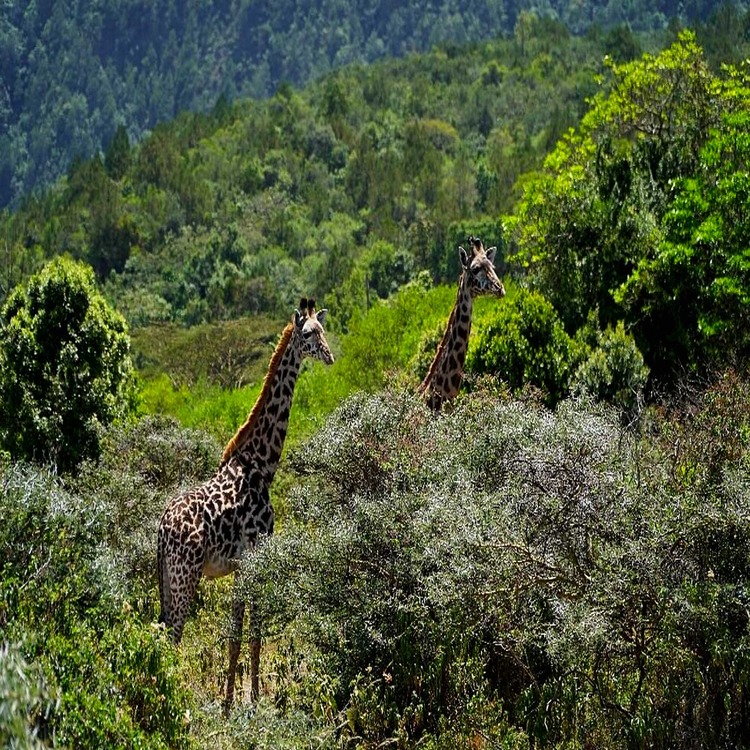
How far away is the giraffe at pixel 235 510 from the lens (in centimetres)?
1312

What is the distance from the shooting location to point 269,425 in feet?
47.0

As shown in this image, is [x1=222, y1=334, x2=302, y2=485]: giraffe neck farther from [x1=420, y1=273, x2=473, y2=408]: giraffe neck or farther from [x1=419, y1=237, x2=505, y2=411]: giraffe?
[x1=420, y1=273, x2=473, y2=408]: giraffe neck

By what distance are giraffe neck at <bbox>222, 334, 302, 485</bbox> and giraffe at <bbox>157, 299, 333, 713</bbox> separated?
0.01m

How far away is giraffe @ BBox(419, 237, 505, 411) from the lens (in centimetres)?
1688

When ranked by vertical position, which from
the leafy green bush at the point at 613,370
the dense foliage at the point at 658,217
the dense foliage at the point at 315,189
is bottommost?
the leafy green bush at the point at 613,370

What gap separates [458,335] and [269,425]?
357 cm

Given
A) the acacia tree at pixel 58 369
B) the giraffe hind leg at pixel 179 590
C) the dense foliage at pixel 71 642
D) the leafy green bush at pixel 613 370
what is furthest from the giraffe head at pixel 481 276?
the acacia tree at pixel 58 369

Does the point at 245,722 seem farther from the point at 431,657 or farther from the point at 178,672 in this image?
the point at 431,657

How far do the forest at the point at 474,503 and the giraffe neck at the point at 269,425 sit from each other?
438 millimetres

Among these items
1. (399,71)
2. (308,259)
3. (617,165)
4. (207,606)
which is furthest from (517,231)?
(399,71)

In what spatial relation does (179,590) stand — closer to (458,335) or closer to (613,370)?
(458,335)

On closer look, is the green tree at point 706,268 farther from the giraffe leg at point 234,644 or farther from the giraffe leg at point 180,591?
the giraffe leg at point 180,591

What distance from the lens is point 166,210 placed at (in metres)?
134

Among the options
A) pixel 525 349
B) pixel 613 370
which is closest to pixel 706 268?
pixel 613 370
